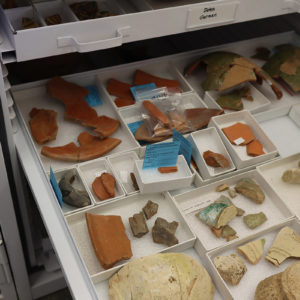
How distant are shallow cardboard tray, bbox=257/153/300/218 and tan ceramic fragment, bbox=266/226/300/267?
0.40 feet

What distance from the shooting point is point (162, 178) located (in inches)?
47.1

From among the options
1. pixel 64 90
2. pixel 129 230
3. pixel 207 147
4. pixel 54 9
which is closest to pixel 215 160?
pixel 207 147

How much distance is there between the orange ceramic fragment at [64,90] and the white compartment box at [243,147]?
0.45 metres

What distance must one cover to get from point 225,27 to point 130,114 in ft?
2.03

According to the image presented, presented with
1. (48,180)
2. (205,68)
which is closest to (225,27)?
(205,68)

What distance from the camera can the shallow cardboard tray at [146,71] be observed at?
4.93 ft

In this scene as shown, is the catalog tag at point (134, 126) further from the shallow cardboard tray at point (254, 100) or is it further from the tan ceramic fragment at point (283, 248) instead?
the tan ceramic fragment at point (283, 248)

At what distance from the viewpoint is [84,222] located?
113 centimetres

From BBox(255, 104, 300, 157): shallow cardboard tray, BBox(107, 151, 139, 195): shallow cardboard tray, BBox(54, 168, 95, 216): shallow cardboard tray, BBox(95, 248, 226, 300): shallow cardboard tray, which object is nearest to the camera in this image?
BBox(95, 248, 226, 300): shallow cardboard tray

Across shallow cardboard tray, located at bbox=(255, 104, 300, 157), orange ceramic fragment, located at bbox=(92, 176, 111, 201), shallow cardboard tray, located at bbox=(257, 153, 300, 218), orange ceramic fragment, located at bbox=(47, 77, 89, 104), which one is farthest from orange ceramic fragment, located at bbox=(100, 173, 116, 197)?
shallow cardboard tray, located at bbox=(255, 104, 300, 157)

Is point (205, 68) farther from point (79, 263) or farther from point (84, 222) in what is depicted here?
point (79, 263)

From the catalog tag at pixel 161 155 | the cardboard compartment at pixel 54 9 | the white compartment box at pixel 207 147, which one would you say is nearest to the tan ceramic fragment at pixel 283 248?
the white compartment box at pixel 207 147

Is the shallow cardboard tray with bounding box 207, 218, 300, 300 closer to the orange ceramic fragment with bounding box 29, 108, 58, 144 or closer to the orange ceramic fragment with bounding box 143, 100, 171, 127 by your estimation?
the orange ceramic fragment with bounding box 143, 100, 171, 127

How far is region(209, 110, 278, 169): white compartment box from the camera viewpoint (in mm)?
1271
